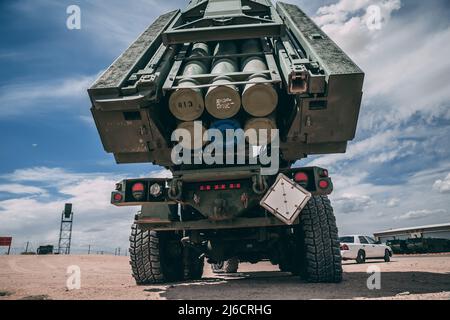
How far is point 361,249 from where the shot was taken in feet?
46.6

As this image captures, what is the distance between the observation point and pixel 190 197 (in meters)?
4.04

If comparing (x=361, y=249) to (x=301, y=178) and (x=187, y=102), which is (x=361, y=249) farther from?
(x=187, y=102)

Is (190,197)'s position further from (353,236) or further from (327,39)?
(353,236)

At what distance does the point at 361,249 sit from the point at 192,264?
408 inches

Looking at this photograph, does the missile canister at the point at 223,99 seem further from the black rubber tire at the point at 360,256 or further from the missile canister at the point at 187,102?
the black rubber tire at the point at 360,256

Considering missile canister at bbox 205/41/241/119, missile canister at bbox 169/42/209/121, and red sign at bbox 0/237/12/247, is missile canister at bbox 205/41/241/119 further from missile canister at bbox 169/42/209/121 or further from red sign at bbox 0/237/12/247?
red sign at bbox 0/237/12/247

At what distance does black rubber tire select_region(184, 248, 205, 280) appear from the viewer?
5.66 meters

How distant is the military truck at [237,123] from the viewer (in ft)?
12.1

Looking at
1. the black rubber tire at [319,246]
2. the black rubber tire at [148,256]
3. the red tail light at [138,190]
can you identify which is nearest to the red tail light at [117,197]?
the red tail light at [138,190]

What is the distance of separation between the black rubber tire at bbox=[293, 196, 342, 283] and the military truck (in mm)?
13

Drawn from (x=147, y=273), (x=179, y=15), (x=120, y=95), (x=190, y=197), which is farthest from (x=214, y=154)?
(x=179, y=15)

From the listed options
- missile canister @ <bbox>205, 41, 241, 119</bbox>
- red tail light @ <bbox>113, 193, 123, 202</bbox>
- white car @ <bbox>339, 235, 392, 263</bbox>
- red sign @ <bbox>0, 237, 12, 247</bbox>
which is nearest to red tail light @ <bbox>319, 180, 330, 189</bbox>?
missile canister @ <bbox>205, 41, 241, 119</bbox>

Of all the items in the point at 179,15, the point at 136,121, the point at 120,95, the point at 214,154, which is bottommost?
the point at 214,154
